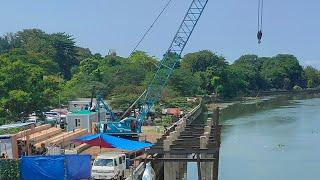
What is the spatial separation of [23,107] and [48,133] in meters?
14.5

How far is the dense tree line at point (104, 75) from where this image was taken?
49.6 metres

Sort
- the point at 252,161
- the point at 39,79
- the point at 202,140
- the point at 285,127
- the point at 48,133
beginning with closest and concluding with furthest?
the point at 202,140
the point at 48,133
the point at 252,161
the point at 39,79
the point at 285,127

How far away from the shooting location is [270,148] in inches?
1999

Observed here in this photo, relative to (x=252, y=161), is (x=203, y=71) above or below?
above

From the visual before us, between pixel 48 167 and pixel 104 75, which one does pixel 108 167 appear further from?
pixel 104 75

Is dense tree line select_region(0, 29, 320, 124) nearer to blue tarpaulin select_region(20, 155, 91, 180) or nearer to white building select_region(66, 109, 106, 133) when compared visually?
white building select_region(66, 109, 106, 133)

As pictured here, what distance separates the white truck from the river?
43.6 ft

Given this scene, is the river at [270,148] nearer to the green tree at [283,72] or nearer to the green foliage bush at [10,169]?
the green foliage bush at [10,169]

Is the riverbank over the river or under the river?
over

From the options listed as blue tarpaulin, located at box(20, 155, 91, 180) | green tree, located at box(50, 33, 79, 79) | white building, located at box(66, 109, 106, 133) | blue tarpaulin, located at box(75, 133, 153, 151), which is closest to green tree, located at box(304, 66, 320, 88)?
green tree, located at box(50, 33, 79, 79)

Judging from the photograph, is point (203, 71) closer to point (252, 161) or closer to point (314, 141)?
point (314, 141)

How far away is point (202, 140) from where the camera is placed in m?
22.3

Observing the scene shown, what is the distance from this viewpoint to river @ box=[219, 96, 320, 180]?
126 feet

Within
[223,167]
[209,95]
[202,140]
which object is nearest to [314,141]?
[223,167]
